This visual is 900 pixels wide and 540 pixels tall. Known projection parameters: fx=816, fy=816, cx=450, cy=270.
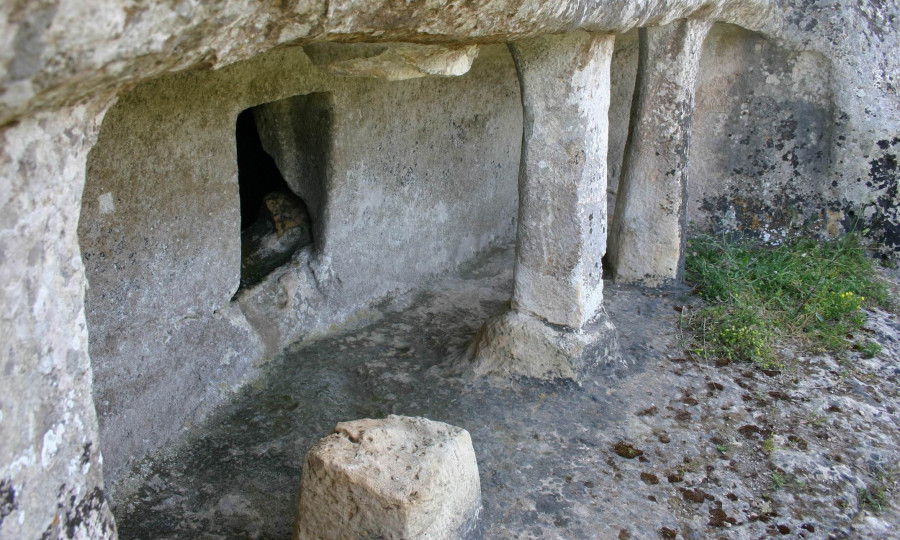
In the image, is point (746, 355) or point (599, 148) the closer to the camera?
point (599, 148)

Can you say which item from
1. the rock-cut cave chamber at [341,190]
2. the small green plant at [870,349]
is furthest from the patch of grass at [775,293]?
the rock-cut cave chamber at [341,190]

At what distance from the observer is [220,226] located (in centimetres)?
354

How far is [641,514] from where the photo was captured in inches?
119

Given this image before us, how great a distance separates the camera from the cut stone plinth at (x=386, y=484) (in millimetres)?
2334

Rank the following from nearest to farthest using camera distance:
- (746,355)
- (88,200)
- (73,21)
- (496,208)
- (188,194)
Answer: (73,21), (88,200), (188,194), (746,355), (496,208)

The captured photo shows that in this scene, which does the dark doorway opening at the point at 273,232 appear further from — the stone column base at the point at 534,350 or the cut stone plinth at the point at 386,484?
the cut stone plinth at the point at 386,484

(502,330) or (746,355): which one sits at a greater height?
(502,330)

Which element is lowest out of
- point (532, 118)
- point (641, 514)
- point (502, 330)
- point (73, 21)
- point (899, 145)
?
point (641, 514)

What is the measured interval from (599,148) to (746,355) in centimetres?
141

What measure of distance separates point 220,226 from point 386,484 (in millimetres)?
1656

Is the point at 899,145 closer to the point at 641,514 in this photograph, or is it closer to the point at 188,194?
the point at 641,514

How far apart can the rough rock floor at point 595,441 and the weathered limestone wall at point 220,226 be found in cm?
21

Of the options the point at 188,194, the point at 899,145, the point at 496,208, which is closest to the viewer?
the point at 188,194

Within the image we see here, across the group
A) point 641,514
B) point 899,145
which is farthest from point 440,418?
point 899,145
